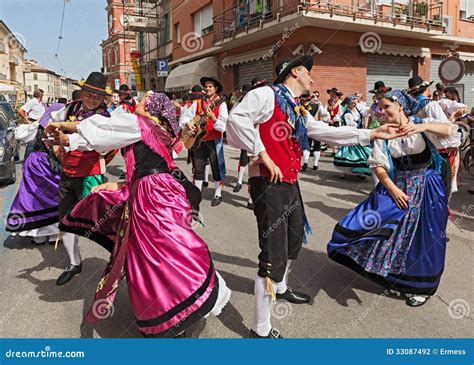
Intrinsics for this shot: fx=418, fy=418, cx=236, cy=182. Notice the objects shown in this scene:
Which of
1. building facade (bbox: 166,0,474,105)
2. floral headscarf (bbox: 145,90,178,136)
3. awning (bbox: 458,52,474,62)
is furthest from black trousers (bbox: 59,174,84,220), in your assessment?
awning (bbox: 458,52,474,62)

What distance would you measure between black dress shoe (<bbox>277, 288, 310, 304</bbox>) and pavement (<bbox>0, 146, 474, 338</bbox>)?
0.17 feet

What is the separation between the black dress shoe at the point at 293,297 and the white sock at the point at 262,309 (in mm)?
645

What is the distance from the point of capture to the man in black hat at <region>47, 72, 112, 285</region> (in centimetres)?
367

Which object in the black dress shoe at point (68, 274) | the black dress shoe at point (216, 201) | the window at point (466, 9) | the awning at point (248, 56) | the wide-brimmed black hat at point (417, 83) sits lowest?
the black dress shoe at point (68, 274)

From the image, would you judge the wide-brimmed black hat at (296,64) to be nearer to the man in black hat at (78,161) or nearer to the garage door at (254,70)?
the man in black hat at (78,161)

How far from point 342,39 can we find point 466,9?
9050 mm

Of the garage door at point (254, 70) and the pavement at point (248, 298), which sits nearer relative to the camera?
the pavement at point (248, 298)

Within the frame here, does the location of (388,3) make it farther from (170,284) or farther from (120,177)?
(170,284)

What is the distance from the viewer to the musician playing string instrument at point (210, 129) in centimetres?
653

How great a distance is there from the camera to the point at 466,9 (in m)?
20.5

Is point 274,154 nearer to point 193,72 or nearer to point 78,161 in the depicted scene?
point 78,161

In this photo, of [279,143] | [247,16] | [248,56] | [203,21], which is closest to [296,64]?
[279,143]

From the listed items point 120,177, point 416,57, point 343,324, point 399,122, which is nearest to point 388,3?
point 416,57

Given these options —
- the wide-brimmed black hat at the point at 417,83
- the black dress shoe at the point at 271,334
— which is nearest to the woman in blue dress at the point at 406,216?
the black dress shoe at the point at 271,334
